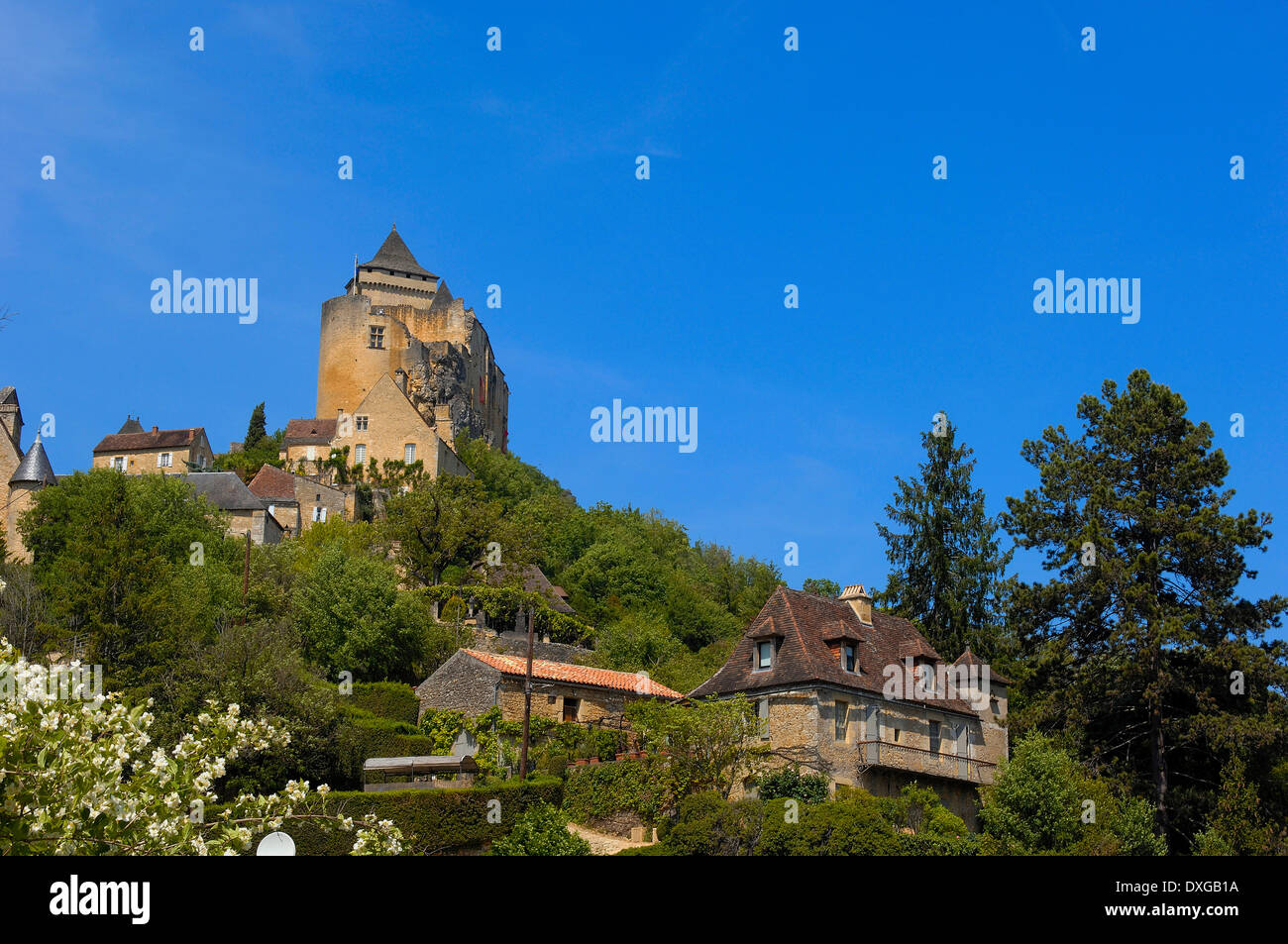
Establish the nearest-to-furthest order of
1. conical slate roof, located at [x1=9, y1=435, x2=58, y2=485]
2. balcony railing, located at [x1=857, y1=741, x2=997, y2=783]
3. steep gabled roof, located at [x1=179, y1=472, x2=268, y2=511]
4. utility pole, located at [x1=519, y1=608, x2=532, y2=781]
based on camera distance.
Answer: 1. utility pole, located at [x1=519, y1=608, x2=532, y2=781]
2. balcony railing, located at [x1=857, y1=741, x2=997, y2=783]
3. conical slate roof, located at [x1=9, y1=435, x2=58, y2=485]
4. steep gabled roof, located at [x1=179, y1=472, x2=268, y2=511]

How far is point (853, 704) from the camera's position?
130ft

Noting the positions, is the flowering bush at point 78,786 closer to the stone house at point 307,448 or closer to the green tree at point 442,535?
the green tree at point 442,535

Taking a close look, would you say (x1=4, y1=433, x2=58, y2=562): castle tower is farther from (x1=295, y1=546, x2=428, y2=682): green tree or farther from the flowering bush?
the flowering bush

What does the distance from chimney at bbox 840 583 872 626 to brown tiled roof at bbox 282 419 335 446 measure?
49.5 m

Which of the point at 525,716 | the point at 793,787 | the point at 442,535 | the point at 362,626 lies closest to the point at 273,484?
the point at 442,535

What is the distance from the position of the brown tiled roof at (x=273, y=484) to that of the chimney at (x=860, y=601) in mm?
42540

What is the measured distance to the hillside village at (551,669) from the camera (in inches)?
1473

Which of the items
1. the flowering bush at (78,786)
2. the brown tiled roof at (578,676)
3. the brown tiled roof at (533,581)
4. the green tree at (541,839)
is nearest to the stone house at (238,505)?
the brown tiled roof at (533,581)

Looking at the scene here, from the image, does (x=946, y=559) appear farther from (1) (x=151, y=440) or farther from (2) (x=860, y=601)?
(1) (x=151, y=440)

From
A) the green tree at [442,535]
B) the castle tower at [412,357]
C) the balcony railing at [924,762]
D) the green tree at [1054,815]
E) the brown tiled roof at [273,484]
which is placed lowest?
the green tree at [1054,815]

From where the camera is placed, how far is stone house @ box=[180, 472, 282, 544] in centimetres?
7044

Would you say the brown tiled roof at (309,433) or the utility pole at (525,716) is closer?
the utility pole at (525,716)

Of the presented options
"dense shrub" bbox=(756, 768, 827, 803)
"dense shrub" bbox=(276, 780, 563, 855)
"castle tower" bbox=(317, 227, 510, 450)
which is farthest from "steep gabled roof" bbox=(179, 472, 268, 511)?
"dense shrub" bbox=(756, 768, 827, 803)
